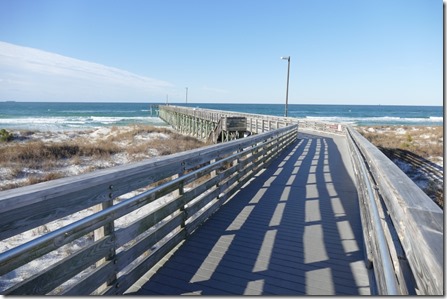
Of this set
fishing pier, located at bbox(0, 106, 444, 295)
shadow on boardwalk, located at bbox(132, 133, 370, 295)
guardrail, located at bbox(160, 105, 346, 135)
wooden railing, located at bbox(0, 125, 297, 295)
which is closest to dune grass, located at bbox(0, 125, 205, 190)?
guardrail, located at bbox(160, 105, 346, 135)

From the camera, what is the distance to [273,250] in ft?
13.1

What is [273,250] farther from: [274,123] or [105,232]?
[274,123]

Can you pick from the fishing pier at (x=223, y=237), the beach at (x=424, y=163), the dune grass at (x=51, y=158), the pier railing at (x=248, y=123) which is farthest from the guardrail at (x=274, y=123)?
the fishing pier at (x=223, y=237)

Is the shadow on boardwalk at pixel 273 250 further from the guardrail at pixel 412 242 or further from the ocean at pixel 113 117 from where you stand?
the ocean at pixel 113 117

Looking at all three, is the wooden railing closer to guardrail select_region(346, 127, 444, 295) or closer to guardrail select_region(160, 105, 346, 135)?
guardrail select_region(346, 127, 444, 295)

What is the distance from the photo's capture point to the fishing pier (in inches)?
78.5

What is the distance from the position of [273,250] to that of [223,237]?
0.74m

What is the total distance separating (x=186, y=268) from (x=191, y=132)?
40020 mm

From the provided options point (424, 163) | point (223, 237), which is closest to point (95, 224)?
point (223, 237)

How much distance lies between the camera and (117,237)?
113 inches

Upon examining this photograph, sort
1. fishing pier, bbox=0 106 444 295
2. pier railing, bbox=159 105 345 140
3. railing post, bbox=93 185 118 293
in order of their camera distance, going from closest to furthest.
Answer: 1. fishing pier, bbox=0 106 444 295
2. railing post, bbox=93 185 118 293
3. pier railing, bbox=159 105 345 140

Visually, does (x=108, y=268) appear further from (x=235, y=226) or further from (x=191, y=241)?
(x=235, y=226)

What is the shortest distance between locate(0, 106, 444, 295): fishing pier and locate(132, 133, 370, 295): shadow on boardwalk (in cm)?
1

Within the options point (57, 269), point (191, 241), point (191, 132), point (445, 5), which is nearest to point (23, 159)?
point (191, 241)
